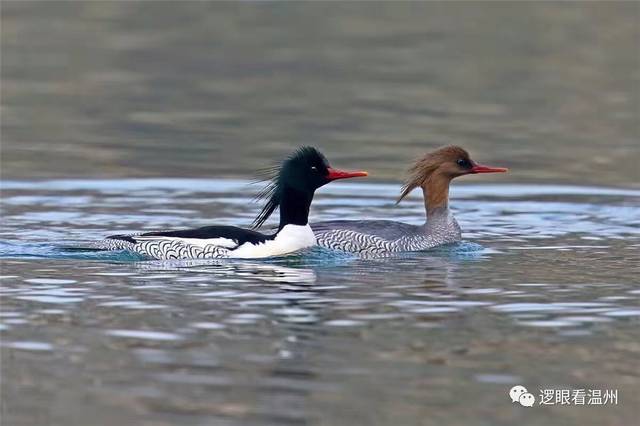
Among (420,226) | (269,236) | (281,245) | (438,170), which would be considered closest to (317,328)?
(281,245)

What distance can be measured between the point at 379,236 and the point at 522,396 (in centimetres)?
619

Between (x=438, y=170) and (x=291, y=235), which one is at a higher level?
(x=438, y=170)

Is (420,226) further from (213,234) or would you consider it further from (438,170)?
(213,234)

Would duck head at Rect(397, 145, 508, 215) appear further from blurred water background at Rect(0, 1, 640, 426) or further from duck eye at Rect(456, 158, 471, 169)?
blurred water background at Rect(0, 1, 640, 426)

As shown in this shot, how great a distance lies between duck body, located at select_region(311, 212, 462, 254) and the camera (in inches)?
626

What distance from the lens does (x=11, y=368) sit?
10312mm

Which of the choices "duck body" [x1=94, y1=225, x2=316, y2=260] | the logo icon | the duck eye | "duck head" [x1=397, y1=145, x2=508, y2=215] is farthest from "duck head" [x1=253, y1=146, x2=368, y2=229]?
the logo icon

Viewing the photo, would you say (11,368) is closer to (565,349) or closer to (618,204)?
(565,349)

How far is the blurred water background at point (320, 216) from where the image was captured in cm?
1003

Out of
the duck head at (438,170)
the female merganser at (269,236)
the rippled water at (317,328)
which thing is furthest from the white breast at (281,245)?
the duck head at (438,170)

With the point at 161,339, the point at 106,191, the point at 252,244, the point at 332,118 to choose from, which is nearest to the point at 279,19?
the point at 332,118

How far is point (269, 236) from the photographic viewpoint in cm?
1523

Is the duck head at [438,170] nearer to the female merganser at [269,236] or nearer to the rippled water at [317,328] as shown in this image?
the rippled water at [317,328]

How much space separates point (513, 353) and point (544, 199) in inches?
343
